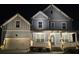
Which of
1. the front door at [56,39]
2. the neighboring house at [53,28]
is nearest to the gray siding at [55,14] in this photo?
the neighboring house at [53,28]

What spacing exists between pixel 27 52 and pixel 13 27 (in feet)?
2.01

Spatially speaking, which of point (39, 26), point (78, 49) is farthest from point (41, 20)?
point (78, 49)

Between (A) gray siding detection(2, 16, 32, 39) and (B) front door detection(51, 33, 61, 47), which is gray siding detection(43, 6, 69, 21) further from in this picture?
(A) gray siding detection(2, 16, 32, 39)

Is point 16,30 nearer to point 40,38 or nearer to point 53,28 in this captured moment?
point 40,38

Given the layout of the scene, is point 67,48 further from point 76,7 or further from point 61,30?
point 76,7

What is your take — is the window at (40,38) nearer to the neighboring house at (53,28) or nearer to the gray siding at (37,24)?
the neighboring house at (53,28)

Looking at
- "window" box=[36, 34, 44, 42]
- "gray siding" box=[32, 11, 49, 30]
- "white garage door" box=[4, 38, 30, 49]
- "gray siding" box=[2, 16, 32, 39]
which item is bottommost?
"white garage door" box=[4, 38, 30, 49]

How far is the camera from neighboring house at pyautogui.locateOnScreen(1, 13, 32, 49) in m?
5.53

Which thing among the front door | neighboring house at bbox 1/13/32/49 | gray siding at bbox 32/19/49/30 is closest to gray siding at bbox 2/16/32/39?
neighboring house at bbox 1/13/32/49

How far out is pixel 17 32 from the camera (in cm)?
554

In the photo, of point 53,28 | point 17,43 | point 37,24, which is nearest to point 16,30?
point 17,43

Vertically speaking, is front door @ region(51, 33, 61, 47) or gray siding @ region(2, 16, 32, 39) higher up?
gray siding @ region(2, 16, 32, 39)

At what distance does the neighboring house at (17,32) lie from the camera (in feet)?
18.1

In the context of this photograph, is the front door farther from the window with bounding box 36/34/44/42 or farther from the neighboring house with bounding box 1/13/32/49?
the neighboring house with bounding box 1/13/32/49
